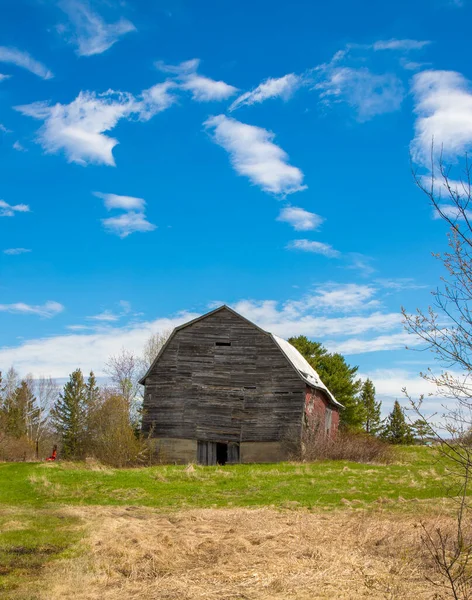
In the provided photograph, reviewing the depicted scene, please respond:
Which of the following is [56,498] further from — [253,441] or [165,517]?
[253,441]

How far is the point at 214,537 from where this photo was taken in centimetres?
1067

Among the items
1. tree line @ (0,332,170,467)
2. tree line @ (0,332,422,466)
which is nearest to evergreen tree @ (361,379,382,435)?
tree line @ (0,332,422,466)

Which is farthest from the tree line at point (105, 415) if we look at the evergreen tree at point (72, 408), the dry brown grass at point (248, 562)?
the dry brown grass at point (248, 562)

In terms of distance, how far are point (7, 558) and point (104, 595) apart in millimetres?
3085

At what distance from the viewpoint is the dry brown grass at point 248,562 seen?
24.7 ft

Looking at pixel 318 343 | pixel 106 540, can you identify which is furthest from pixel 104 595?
pixel 318 343

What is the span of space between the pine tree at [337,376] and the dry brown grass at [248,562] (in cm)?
4037

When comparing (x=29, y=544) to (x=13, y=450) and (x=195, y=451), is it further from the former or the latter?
(x=13, y=450)

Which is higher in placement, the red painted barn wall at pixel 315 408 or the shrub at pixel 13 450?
the red painted barn wall at pixel 315 408

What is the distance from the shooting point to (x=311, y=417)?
3306 centimetres

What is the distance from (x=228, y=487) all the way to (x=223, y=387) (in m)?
12.6

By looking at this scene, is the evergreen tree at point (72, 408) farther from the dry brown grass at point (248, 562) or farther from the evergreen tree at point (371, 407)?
the dry brown grass at point (248, 562)

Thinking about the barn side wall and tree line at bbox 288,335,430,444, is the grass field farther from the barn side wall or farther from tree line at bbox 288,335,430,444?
tree line at bbox 288,335,430,444

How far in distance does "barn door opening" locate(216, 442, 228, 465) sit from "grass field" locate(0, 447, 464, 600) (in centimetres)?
1205
